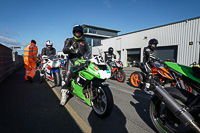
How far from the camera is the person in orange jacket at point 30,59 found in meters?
5.80

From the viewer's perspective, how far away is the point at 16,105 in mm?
2953

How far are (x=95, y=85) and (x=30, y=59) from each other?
207 inches

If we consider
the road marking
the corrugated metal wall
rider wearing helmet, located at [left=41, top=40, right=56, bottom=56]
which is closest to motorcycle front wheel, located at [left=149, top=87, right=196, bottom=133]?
the road marking

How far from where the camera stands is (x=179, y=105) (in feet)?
5.05

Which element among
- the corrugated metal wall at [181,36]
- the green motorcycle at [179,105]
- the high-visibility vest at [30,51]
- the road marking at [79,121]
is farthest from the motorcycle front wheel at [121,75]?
the corrugated metal wall at [181,36]

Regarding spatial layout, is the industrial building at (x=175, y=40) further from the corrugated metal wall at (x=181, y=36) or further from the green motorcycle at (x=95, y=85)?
the green motorcycle at (x=95, y=85)

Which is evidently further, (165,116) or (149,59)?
(149,59)

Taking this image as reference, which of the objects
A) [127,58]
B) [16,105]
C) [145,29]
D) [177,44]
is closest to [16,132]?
[16,105]

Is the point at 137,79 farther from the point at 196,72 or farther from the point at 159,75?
the point at 196,72

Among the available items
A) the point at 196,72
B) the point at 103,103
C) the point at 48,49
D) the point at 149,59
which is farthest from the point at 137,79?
the point at 48,49

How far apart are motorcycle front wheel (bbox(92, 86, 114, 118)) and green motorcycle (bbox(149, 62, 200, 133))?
31.5 inches

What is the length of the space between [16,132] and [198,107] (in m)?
2.97

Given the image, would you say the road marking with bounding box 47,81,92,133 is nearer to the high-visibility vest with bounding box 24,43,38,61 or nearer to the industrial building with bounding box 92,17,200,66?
the high-visibility vest with bounding box 24,43,38,61

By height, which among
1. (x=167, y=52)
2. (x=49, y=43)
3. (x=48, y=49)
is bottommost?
(x=48, y=49)
